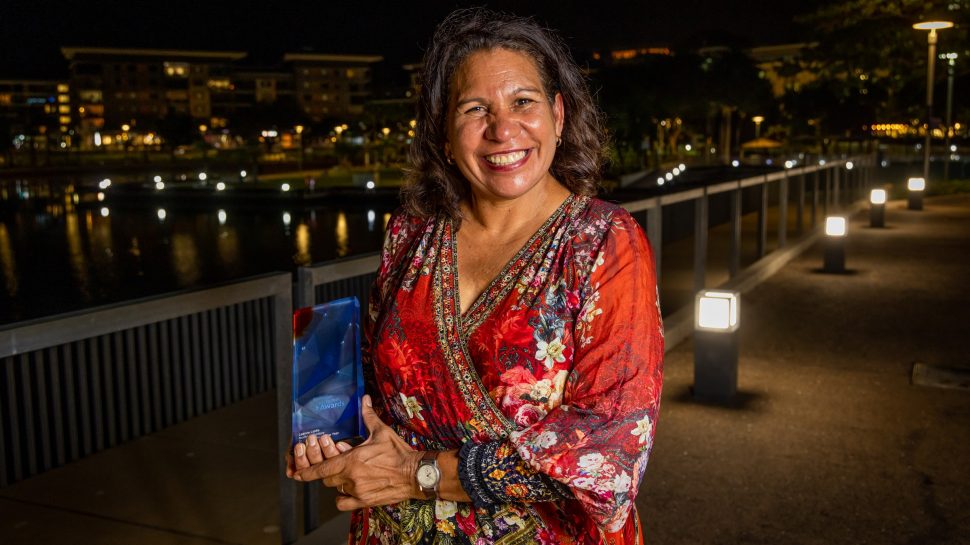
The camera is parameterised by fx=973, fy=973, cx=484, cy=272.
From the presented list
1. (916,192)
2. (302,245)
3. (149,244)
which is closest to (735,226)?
(916,192)

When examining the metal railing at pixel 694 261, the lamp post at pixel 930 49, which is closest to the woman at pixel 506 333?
the metal railing at pixel 694 261

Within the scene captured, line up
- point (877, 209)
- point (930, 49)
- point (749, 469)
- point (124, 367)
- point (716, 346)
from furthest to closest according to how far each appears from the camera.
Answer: point (930, 49) → point (877, 209) → point (716, 346) → point (749, 469) → point (124, 367)

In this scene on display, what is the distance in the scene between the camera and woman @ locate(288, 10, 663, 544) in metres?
1.78

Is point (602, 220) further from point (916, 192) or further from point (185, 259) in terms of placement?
point (916, 192)

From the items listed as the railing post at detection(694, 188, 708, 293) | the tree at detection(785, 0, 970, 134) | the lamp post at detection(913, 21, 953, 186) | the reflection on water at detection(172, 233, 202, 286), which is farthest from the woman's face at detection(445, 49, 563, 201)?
the tree at detection(785, 0, 970, 134)

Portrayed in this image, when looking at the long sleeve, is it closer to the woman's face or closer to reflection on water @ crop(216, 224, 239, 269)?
the woman's face

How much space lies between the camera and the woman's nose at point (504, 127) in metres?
2.04

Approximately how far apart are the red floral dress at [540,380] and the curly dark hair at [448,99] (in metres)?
0.18

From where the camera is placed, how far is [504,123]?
2049 millimetres

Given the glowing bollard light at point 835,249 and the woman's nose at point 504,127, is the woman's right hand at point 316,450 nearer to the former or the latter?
the woman's nose at point 504,127

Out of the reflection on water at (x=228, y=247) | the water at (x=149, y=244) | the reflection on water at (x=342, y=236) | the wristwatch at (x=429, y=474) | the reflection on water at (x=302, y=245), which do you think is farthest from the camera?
the reflection on water at (x=342, y=236)

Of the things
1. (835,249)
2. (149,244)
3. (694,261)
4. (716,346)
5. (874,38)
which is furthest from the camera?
(874,38)

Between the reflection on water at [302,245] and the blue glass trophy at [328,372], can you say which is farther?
the reflection on water at [302,245]

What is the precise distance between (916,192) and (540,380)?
2129cm
